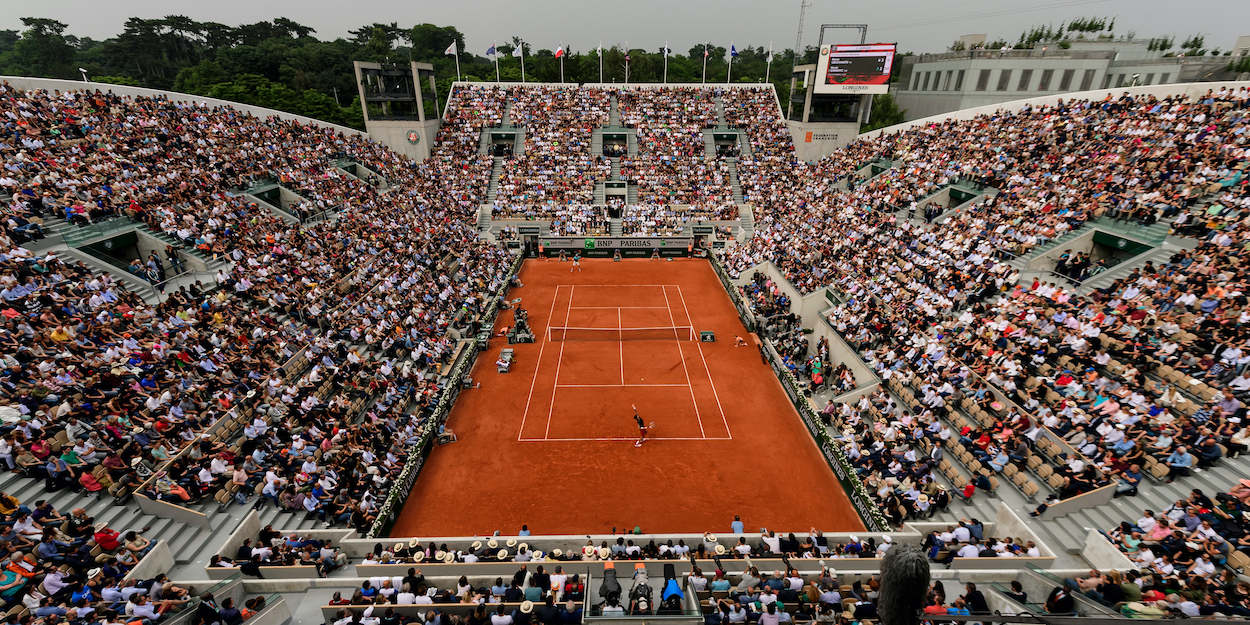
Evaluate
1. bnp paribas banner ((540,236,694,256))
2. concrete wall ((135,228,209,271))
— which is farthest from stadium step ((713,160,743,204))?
concrete wall ((135,228,209,271))

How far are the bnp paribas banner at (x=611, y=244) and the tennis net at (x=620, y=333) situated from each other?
14209 mm

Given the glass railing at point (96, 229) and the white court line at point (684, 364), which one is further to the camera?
the white court line at point (684, 364)

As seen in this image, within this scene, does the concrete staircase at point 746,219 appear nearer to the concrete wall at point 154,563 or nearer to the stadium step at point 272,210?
the stadium step at point 272,210

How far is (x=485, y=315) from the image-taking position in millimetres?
28797

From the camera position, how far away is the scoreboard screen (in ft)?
144

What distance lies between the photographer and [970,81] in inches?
2015

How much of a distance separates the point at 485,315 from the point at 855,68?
1505 inches

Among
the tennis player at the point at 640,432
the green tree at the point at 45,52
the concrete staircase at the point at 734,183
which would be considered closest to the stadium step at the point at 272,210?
the tennis player at the point at 640,432

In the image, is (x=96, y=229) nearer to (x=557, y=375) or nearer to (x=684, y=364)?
(x=557, y=375)

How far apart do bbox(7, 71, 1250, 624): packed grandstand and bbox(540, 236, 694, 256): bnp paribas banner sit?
660 cm

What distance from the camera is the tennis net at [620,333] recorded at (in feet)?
90.7

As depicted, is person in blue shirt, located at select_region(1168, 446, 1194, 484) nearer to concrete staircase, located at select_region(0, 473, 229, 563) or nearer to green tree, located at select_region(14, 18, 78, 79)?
concrete staircase, located at select_region(0, 473, 229, 563)

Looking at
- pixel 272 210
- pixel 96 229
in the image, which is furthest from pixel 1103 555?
pixel 272 210

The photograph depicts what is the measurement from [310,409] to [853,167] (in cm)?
4121
